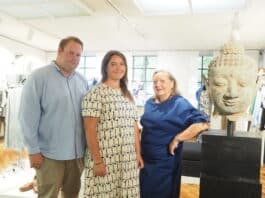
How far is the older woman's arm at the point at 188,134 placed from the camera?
1.72 metres

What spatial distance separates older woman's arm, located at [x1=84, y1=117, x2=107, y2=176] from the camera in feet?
4.90

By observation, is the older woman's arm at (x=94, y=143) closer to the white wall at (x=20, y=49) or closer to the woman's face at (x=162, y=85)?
the woman's face at (x=162, y=85)

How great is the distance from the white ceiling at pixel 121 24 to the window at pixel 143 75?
3.50 feet

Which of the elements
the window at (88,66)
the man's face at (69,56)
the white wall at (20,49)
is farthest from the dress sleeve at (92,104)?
the window at (88,66)

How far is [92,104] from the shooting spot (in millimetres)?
1505

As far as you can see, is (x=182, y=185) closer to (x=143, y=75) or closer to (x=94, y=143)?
(x=94, y=143)

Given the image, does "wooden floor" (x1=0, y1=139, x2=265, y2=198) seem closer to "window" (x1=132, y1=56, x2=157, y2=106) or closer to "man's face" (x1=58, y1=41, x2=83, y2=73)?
"man's face" (x1=58, y1=41, x2=83, y2=73)

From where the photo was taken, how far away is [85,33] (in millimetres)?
4859

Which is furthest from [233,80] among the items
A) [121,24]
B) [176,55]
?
[176,55]

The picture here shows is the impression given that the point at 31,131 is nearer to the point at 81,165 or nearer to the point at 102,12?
the point at 81,165

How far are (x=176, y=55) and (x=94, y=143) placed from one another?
5.48 metres

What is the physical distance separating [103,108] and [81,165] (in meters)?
0.44

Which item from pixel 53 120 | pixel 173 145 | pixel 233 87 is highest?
pixel 233 87

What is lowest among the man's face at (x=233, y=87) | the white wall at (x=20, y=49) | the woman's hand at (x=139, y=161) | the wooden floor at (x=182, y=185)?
the wooden floor at (x=182, y=185)
